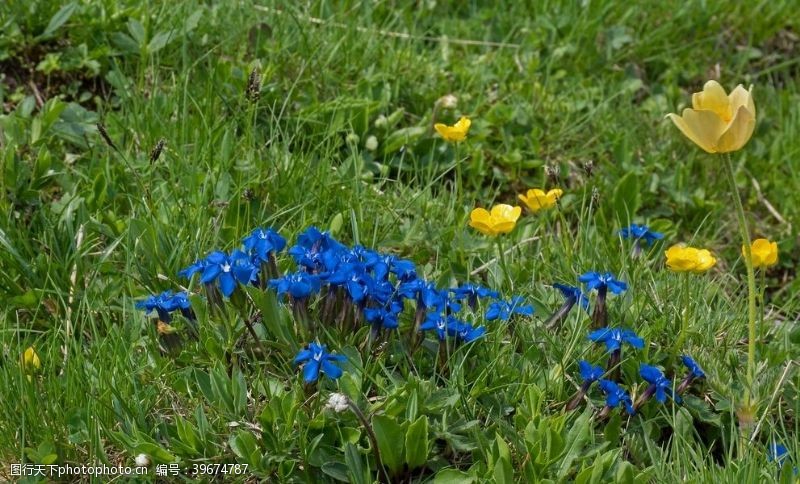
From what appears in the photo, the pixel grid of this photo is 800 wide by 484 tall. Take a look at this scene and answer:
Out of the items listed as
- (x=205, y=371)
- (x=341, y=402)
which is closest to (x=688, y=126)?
(x=341, y=402)

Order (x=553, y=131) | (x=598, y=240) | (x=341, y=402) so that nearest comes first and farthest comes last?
(x=341, y=402), (x=598, y=240), (x=553, y=131)

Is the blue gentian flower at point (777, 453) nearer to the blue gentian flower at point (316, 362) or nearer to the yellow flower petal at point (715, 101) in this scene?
the yellow flower petal at point (715, 101)

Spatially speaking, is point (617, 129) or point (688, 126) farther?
point (617, 129)

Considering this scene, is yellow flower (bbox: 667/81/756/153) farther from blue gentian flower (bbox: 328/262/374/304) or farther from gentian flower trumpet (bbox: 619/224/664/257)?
blue gentian flower (bbox: 328/262/374/304)

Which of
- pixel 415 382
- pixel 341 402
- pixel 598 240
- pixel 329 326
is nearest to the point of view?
pixel 341 402

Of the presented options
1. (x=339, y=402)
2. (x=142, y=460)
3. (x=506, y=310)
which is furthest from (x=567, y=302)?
(x=142, y=460)

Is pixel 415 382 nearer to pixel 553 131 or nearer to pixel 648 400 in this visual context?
pixel 648 400

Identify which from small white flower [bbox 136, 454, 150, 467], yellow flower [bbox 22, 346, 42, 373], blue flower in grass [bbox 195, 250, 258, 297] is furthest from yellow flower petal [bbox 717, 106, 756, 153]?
yellow flower [bbox 22, 346, 42, 373]
